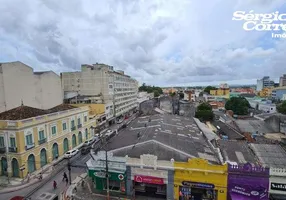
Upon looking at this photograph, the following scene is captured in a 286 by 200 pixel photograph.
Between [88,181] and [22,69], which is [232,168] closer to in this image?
[88,181]

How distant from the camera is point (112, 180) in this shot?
2106 cm

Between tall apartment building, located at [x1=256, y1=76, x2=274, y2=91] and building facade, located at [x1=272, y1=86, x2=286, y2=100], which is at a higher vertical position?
tall apartment building, located at [x1=256, y1=76, x2=274, y2=91]

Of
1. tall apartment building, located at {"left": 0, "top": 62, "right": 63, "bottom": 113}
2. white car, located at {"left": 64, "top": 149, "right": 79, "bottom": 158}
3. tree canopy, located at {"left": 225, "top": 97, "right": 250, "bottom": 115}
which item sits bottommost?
white car, located at {"left": 64, "top": 149, "right": 79, "bottom": 158}

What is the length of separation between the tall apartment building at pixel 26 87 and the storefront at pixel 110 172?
788 inches

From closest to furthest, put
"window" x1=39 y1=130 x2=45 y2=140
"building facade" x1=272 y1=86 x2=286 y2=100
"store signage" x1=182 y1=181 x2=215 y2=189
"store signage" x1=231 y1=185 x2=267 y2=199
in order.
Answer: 1. "store signage" x1=231 y1=185 x2=267 y2=199
2. "store signage" x1=182 y1=181 x2=215 y2=189
3. "window" x1=39 y1=130 x2=45 y2=140
4. "building facade" x1=272 y1=86 x2=286 y2=100

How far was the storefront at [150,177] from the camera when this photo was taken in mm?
19391

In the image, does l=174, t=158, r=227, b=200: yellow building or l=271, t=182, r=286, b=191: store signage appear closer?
l=271, t=182, r=286, b=191: store signage

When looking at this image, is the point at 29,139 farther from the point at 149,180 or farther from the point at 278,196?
the point at 278,196

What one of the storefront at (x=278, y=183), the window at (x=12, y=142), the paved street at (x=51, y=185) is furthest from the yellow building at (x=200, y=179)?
the window at (x=12, y=142)

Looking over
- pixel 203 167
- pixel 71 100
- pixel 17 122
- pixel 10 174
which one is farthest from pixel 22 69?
pixel 203 167

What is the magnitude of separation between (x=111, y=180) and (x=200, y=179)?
916 centimetres

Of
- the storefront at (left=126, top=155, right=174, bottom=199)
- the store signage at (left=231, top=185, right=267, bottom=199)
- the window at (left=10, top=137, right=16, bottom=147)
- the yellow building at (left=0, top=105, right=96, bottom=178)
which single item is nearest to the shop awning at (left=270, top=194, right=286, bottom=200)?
the store signage at (left=231, top=185, right=267, bottom=199)

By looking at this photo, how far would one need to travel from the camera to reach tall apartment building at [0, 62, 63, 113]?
3123 cm

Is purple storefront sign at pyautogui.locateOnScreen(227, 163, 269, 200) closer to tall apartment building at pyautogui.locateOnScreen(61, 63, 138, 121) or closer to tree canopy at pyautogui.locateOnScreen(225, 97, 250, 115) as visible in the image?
tall apartment building at pyautogui.locateOnScreen(61, 63, 138, 121)
